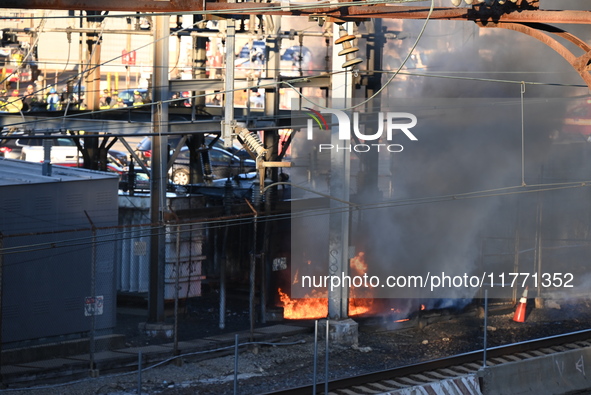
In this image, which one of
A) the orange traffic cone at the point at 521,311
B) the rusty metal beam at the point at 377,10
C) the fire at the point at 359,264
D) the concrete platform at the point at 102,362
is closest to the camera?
the rusty metal beam at the point at 377,10

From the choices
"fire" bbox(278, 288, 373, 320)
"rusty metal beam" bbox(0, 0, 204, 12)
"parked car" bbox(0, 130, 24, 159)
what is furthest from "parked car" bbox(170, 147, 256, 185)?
"rusty metal beam" bbox(0, 0, 204, 12)

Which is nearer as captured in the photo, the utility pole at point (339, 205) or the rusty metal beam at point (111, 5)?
the rusty metal beam at point (111, 5)

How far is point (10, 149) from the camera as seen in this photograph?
26141mm

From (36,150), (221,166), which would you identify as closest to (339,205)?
(221,166)

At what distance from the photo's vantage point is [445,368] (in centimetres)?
1154

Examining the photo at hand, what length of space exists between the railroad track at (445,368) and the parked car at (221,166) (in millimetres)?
11430

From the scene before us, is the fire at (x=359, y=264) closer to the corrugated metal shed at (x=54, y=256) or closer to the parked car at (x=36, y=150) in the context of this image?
the corrugated metal shed at (x=54, y=256)

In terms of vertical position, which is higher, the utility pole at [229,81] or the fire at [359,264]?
the utility pole at [229,81]

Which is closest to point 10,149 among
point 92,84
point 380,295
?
point 92,84

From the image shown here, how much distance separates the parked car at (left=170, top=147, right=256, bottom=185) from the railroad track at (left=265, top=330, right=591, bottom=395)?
1143 centimetres

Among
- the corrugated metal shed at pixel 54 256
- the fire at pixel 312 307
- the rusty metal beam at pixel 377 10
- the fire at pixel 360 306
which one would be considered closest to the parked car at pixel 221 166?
the fire at pixel 312 307

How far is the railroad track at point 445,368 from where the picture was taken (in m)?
10.5

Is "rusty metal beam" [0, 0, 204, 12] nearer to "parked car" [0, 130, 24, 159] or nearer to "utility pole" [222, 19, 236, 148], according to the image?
"utility pole" [222, 19, 236, 148]

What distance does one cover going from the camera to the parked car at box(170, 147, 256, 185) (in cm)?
2258
